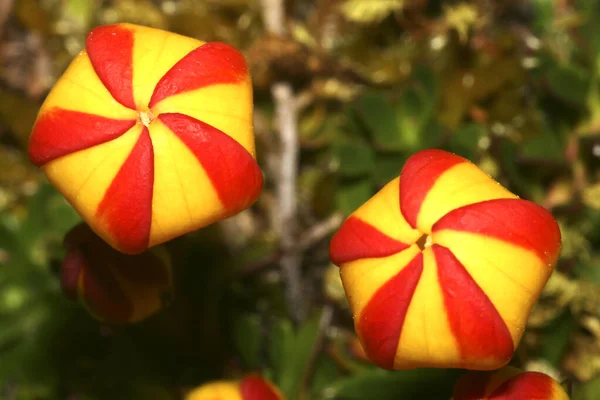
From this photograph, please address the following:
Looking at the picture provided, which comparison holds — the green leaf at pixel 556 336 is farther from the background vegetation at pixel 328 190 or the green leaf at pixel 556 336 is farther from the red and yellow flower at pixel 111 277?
the red and yellow flower at pixel 111 277

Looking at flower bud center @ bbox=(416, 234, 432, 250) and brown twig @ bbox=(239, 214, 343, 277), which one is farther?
brown twig @ bbox=(239, 214, 343, 277)

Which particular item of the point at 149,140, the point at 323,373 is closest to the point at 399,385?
the point at 323,373

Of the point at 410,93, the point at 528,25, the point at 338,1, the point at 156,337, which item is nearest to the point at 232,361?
the point at 156,337

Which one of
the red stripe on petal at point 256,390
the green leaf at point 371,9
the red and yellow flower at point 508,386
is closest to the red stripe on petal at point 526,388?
the red and yellow flower at point 508,386

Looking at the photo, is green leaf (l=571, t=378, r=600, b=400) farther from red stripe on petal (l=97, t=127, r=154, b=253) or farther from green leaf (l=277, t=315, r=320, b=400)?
red stripe on petal (l=97, t=127, r=154, b=253)

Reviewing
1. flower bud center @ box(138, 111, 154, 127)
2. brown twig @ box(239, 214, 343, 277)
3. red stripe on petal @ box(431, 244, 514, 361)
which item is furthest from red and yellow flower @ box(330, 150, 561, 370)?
brown twig @ box(239, 214, 343, 277)

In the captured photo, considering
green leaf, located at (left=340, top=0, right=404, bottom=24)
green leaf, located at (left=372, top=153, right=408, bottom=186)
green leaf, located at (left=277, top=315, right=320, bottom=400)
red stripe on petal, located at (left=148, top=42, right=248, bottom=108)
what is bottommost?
green leaf, located at (left=277, top=315, right=320, bottom=400)
